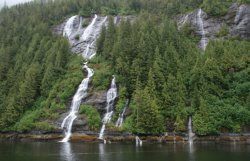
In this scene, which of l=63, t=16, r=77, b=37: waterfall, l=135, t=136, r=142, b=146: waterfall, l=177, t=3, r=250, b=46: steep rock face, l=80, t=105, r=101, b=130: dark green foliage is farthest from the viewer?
l=63, t=16, r=77, b=37: waterfall

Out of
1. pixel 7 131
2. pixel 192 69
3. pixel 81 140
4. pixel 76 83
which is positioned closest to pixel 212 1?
pixel 192 69

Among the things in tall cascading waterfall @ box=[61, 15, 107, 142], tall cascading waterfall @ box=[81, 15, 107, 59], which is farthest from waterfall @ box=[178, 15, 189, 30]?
tall cascading waterfall @ box=[61, 15, 107, 142]

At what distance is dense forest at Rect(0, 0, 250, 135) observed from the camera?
79.5 meters

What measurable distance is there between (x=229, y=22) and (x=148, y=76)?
42.5 metres

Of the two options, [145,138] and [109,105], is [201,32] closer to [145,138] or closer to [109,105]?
[109,105]

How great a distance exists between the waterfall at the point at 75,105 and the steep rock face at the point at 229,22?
138 feet

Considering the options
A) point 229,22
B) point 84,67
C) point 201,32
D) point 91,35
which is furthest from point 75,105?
point 229,22

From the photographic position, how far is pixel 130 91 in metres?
92.6

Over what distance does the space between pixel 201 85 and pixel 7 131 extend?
5263 cm

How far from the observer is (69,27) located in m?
148

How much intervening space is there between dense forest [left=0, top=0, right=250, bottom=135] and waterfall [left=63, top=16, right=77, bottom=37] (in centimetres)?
1007

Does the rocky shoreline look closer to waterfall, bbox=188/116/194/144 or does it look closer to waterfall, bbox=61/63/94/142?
waterfall, bbox=188/116/194/144

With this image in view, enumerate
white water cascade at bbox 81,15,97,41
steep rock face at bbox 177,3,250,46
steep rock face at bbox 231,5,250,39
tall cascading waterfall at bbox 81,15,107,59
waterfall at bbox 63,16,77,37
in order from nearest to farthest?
steep rock face at bbox 231,5,250,39, steep rock face at bbox 177,3,250,46, tall cascading waterfall at bbox 81,15,107,59, white water cascade at bbox 81,15,97,41, waterfall at bbox 63,16,77,37

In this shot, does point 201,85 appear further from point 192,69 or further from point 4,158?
point 4,158
